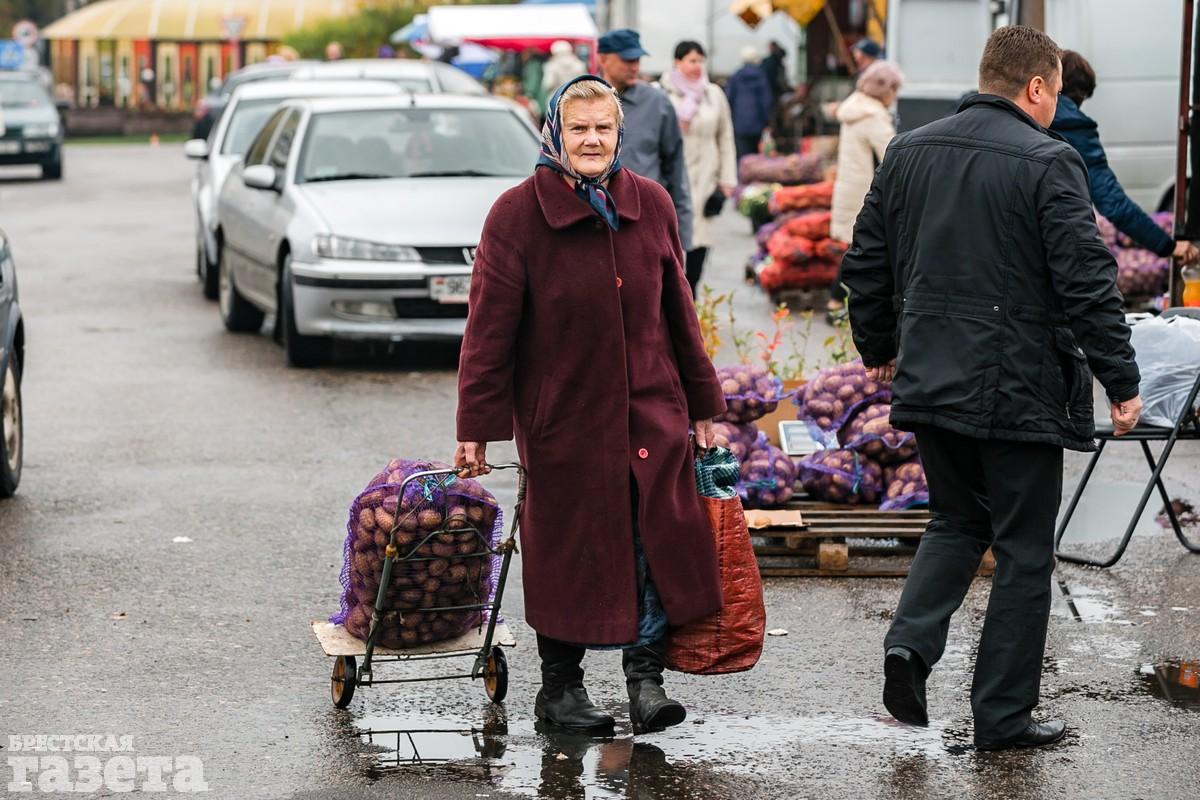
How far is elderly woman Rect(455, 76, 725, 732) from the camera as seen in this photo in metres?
4.99

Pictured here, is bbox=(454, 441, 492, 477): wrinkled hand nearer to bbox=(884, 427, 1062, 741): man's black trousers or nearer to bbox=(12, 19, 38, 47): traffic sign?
bbox=(884, 427, 1062, 741): man's black trousers

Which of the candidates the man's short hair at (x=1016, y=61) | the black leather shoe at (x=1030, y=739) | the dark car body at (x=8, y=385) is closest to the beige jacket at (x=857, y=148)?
the dark car body at (x=8, y=385)

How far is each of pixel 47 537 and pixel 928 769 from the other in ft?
13.1

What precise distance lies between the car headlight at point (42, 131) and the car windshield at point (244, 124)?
14195 mm

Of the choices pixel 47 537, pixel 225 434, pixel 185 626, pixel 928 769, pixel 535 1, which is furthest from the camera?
pixel 535 1

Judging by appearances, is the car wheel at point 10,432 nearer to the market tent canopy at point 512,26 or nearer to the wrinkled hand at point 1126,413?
the wrinkled hand at point 1126,413

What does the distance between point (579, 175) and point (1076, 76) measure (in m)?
3.97

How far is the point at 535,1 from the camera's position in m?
36.0

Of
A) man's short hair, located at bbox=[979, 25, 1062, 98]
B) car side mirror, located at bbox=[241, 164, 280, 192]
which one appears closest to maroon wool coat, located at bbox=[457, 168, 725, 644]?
man's short hair, located at bbox=[979, 25, 1062, 98]

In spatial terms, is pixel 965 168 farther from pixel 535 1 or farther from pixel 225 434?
pixel 535 1

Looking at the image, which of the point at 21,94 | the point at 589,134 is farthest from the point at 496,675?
the point at 21,94

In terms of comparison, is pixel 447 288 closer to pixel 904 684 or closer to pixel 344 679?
pixel 344 679

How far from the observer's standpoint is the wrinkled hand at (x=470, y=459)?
5.04 meters

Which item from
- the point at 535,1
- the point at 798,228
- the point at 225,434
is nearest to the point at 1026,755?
the point at 225,434
